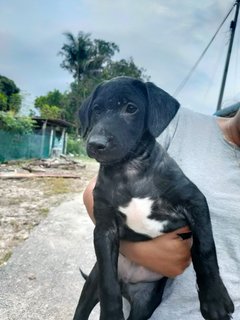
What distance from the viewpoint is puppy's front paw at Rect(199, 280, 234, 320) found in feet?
4.20

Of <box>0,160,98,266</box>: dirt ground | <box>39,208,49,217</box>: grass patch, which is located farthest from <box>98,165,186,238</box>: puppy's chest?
<box>39,208,49,217</box>: grass patch

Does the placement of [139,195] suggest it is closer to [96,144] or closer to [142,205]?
[142,205]

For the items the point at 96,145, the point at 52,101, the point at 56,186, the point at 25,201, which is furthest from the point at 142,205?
the point at 52,101

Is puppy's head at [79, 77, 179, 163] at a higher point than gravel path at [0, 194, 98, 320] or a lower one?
higher

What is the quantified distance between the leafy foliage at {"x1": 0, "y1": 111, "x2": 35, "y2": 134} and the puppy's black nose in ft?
52.8

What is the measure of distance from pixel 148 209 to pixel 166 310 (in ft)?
1.19

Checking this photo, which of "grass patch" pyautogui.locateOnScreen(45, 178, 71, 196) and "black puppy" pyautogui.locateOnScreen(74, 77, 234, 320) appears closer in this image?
"black puppy" pyautogui.locateOnScreen(74, 77, 234, 320)

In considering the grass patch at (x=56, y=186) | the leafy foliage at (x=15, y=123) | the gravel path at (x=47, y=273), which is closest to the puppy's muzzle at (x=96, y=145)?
the gravel path at (x=47, y=273)

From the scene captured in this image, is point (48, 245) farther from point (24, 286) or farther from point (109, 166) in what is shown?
point (109, 166)

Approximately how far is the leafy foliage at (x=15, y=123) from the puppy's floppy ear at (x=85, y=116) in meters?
15.8

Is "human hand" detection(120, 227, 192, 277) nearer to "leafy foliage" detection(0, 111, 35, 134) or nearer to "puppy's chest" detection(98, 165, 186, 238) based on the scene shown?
"puppy's chest" detection(98, 165, 186, 238)

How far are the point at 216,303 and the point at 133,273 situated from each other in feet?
1.25

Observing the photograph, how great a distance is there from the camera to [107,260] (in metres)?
1.35

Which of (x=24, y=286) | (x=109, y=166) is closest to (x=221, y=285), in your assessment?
(x=109, y=166)
